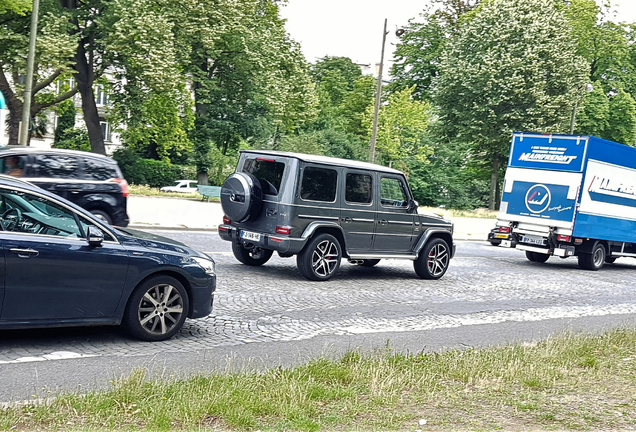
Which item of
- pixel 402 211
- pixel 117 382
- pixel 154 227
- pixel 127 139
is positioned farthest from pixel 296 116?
pixel 117 382

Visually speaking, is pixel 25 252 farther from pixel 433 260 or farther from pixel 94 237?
pixel 433 260

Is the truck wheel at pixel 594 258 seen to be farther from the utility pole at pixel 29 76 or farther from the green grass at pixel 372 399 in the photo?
the utility pole at pixel 29 76

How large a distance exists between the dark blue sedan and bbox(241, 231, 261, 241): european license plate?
4645 mm

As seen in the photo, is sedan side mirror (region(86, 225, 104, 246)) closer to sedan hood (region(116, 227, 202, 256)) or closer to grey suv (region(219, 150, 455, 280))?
sedan hood (region(116, 227, 202, 256))

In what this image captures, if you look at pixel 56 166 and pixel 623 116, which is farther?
pixel 623 116

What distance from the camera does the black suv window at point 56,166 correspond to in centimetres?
1283

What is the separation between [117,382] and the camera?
207 inches

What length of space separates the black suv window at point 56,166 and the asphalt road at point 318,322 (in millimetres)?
3170

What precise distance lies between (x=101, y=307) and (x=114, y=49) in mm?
29261

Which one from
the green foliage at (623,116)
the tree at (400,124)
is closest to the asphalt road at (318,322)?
the green foliage at (623,116)

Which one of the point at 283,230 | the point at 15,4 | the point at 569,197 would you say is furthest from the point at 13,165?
the point at 15,4

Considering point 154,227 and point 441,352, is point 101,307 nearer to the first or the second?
point 441,352

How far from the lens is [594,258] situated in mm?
19422

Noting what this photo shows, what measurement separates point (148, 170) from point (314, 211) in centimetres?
3978
